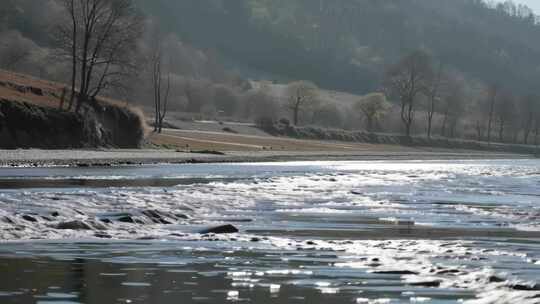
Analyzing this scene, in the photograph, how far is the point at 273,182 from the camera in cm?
4056

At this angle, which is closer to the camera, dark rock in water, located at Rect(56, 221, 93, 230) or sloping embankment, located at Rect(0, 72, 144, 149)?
dark rock in water, located at Rect(56, 221, 93, 230)

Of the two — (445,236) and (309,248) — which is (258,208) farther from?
(309,248)

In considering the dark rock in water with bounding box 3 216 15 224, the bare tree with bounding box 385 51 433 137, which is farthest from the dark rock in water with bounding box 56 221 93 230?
the bare tree with bounding box 385 51 433 137

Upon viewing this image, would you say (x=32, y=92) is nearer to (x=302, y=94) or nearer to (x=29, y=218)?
(x=29, y=218)

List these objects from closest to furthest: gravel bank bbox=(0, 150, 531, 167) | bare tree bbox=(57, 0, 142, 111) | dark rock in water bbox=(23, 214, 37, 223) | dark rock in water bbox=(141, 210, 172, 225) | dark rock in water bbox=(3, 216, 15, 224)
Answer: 1. dark rock in water bbox=(3, 216, 15, 224)
2. dark rock in water bbox=(23, 214, 37, 223)
3. dark rock in water bbox=(141, 210, 172, 225)
4. gravel bank bbox=(0, 150, 531, 167)
5. bare tree bbox=(57, 0, 142, 111)

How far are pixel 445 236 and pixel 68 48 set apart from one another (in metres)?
55.0

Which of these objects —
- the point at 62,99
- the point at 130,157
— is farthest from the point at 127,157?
the point at 62,99

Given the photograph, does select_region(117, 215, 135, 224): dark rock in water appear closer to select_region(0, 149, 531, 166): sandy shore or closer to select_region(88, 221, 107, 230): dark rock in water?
select_region(88, 221, 107, 230): dark rock in water

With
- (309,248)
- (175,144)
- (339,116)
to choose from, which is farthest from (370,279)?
(339,116)

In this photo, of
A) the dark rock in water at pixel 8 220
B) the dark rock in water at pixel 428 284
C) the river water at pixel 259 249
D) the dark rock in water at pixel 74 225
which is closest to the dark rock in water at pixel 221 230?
the river water at pixel 259 249

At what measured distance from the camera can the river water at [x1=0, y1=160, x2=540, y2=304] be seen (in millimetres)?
11078

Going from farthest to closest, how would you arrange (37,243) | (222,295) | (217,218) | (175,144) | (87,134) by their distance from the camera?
1. (175,144)
2. (87,134)
3. (217,218)
4. (37,243)
5. (222,295)

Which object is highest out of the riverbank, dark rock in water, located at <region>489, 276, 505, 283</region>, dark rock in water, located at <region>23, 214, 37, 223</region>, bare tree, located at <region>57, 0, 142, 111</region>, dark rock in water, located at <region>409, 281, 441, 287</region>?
bare tree, located at <region>57, 0, 142, 111</region>

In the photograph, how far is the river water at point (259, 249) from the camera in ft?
36.3
